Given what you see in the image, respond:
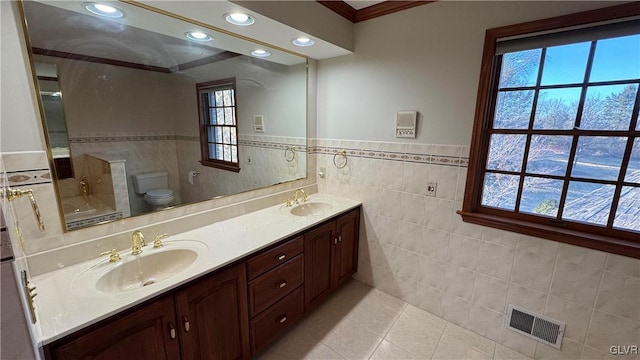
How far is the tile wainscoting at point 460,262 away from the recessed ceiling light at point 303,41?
2.86 ft

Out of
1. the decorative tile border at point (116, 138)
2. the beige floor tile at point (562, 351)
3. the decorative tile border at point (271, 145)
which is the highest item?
the decorative tile border at point (116, 138)

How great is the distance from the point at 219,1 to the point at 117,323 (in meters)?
1.54

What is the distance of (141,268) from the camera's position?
1404 mm

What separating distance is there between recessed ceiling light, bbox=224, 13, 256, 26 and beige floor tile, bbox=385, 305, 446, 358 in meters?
2.34

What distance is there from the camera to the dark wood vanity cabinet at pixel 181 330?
0.97m

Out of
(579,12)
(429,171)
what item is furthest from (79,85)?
(579,12)

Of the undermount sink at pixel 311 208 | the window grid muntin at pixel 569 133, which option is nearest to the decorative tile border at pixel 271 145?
the undermount sink at pixel 311 208

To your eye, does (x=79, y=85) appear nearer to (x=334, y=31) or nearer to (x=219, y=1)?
(x=219, y=1)

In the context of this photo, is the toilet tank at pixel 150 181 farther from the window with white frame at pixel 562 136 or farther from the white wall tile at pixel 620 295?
the white wall tile at pixel 620 295

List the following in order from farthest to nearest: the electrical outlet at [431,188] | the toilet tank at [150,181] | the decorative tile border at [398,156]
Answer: the electrical outlet at [431,188]
the decorative tile border at [398,156]
the toilet tank at [150,181]

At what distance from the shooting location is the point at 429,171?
1.97 meters

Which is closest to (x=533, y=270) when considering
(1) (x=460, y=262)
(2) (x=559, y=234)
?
(2) (x=559, y=234)

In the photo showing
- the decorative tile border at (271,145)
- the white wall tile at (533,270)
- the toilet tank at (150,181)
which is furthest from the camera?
the decorative tile border at (271,145)

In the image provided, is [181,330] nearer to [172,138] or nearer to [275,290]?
[275,290]
